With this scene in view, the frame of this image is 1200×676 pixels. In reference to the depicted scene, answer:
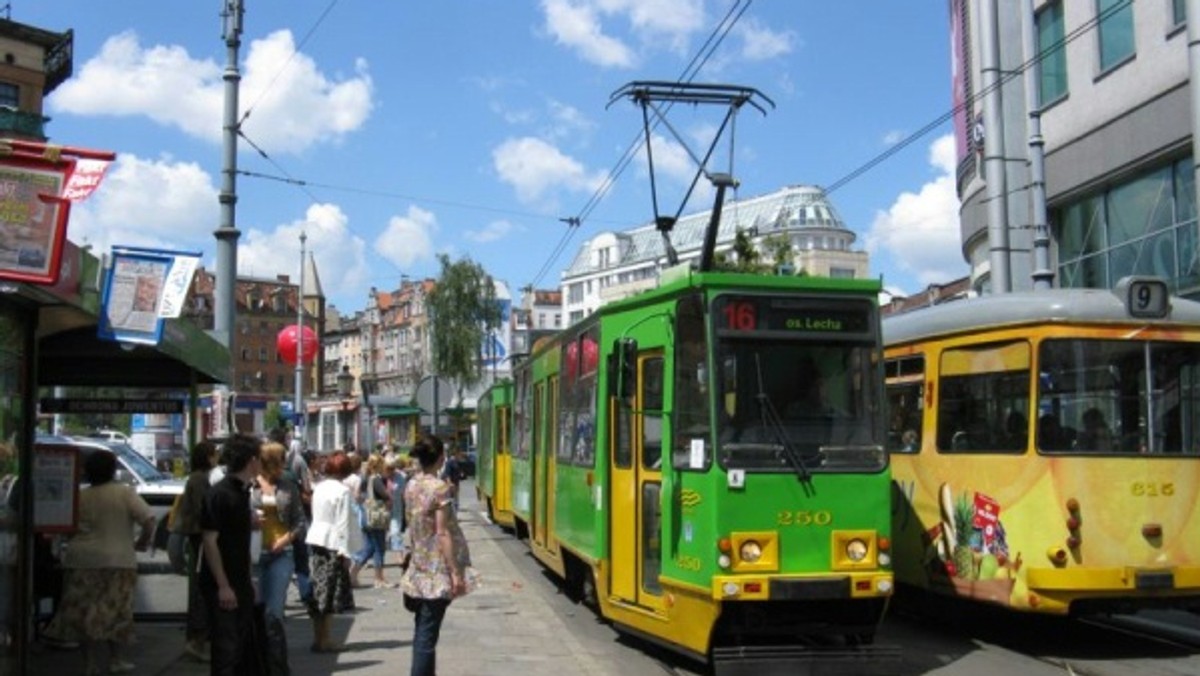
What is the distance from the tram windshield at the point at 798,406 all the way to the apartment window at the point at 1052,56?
15994 mm

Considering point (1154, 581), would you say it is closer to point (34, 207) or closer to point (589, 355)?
point (589, 355)

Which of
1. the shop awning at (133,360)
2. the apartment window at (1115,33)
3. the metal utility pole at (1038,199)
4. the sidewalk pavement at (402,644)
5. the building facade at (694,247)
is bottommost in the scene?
the sidewalk pavement at (402,644)

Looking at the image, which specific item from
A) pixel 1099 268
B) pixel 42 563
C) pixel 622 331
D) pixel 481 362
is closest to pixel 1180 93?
pixel 1099 268

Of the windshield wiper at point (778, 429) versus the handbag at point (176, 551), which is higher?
the windshield wiper at point (778, 429)

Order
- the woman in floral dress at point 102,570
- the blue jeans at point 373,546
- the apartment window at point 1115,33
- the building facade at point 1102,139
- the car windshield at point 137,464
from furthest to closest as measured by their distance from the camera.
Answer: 1. the apartment window at point 1115,33
2. the building facade at point 1102,139
3. the car windshield at point 137,464
4. the blue jeans at point 373,546
5. the woman in floral dress at point 102,570

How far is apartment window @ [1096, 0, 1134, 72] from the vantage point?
69.6ft

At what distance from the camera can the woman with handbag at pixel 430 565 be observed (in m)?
7.81

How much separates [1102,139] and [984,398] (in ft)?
42.2

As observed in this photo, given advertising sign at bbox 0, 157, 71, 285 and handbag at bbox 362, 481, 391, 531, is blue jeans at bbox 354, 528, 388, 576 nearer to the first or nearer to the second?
handbag at bbox 362, 481, 391, 531

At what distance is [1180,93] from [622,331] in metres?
12.7

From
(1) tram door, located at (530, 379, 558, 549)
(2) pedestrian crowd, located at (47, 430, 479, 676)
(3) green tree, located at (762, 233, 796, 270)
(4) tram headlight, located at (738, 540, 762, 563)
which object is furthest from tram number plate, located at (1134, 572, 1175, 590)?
(3) green tree, located at (762, 233, 796, 270)

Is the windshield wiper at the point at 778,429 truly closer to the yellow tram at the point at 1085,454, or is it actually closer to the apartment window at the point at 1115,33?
the yellow tram at the point at 1085,454

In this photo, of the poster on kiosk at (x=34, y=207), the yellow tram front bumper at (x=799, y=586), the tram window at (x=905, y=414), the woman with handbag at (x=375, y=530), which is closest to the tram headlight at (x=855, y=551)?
the yellow tram front bumper at (x=799, y=586)

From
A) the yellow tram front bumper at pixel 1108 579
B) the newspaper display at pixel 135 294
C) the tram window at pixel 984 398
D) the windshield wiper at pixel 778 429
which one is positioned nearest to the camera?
the newspaper display at pixel 135 294
